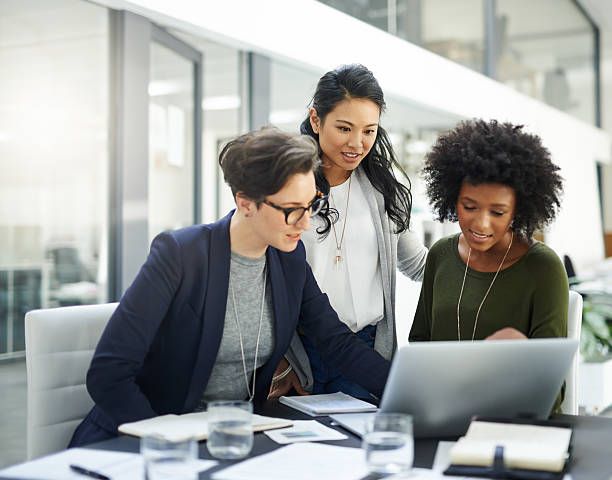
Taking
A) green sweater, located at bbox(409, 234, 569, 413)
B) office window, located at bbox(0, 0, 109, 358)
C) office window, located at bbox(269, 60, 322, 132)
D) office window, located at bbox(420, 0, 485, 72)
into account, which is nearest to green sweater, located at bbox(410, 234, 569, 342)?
green sweater, located at bbox(409, 234, 569, 413)

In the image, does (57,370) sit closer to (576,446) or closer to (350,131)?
(350,131)

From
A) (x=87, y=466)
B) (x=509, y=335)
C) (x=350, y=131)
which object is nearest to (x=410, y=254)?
(x=350, y=131)

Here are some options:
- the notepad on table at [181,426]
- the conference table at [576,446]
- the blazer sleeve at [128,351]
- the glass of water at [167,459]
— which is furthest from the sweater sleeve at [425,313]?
the glass of water at [167,459]

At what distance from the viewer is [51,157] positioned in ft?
11.1

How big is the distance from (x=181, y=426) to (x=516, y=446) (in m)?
0.61

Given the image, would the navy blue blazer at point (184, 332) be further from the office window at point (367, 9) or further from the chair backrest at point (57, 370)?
the office window at point (367, 9)

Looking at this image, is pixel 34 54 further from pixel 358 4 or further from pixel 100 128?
pixel 358 4

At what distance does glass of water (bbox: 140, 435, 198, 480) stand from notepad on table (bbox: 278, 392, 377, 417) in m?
0.55

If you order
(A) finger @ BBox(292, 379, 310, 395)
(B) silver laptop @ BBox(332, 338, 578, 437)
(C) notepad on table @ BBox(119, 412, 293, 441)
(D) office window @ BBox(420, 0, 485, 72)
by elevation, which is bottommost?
(A) finger @ BBox(292, 379, 310, 395)

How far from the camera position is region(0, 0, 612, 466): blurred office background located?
126 inches

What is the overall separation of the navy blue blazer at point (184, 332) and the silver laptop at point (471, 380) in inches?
15.3

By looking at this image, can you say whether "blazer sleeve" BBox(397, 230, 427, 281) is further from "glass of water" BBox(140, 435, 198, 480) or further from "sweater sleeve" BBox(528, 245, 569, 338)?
"glass of water" BBox(140, 435, 198, 480)

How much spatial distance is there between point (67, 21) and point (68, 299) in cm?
117

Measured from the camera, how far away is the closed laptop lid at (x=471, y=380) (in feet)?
4.63
